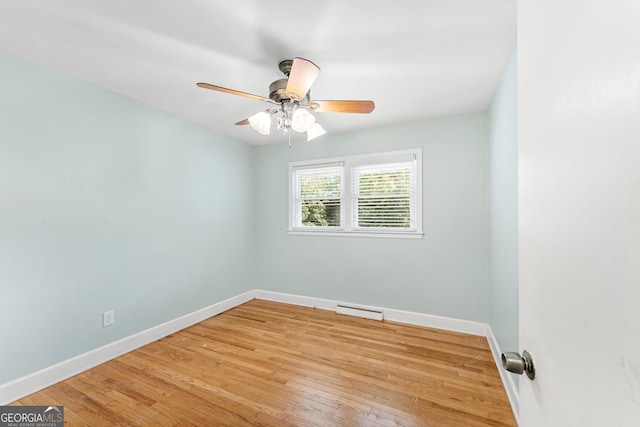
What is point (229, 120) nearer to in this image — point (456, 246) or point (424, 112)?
point (424, 112)

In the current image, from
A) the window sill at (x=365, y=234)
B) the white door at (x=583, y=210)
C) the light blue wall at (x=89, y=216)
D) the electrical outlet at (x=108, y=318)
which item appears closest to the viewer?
the white door at (x=583, y=210)

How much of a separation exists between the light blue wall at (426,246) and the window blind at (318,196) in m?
0.17

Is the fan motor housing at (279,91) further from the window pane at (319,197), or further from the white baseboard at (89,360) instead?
the white baseboard at (89,360)

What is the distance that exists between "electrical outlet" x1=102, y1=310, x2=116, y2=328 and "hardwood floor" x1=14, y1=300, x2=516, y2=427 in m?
0.33

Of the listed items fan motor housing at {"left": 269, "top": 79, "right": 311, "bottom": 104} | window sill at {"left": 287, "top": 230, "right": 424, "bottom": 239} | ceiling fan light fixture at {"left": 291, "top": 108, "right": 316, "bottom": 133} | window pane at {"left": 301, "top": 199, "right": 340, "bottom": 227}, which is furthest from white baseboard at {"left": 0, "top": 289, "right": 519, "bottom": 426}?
fan motor housing at {"left": 269, "top": 79, "right": 311, "bottom": 104}

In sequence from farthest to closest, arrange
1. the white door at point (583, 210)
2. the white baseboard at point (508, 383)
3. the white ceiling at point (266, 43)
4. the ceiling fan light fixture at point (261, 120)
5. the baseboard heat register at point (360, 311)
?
the baseboard heat register at point (360, 311), the ceiling fan light fixture at point (261, 120), the white baseboard at point (508, 383), the white ceiling at point (266, 43), the white door at point (583, 210)

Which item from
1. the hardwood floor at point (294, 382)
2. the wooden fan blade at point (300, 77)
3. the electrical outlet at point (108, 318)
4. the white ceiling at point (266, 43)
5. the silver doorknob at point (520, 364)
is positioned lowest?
the hardwood floor at point (294, 382)

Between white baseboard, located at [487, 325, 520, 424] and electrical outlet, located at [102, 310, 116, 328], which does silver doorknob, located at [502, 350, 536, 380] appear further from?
electrical outlet, located at [102, 310, 116, 328]

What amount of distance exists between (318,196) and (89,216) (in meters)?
2.45

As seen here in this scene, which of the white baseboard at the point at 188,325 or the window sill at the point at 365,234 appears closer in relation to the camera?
the white baseboard at the point at 188,325

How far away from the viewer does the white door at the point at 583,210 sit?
13.6 inches

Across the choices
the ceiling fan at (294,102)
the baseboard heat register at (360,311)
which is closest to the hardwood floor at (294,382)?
the baseboard heat register at (360,311)

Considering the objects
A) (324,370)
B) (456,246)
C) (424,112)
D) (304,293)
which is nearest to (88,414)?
(324,370)

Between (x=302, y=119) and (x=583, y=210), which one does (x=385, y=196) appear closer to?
(x=302, y=119)
